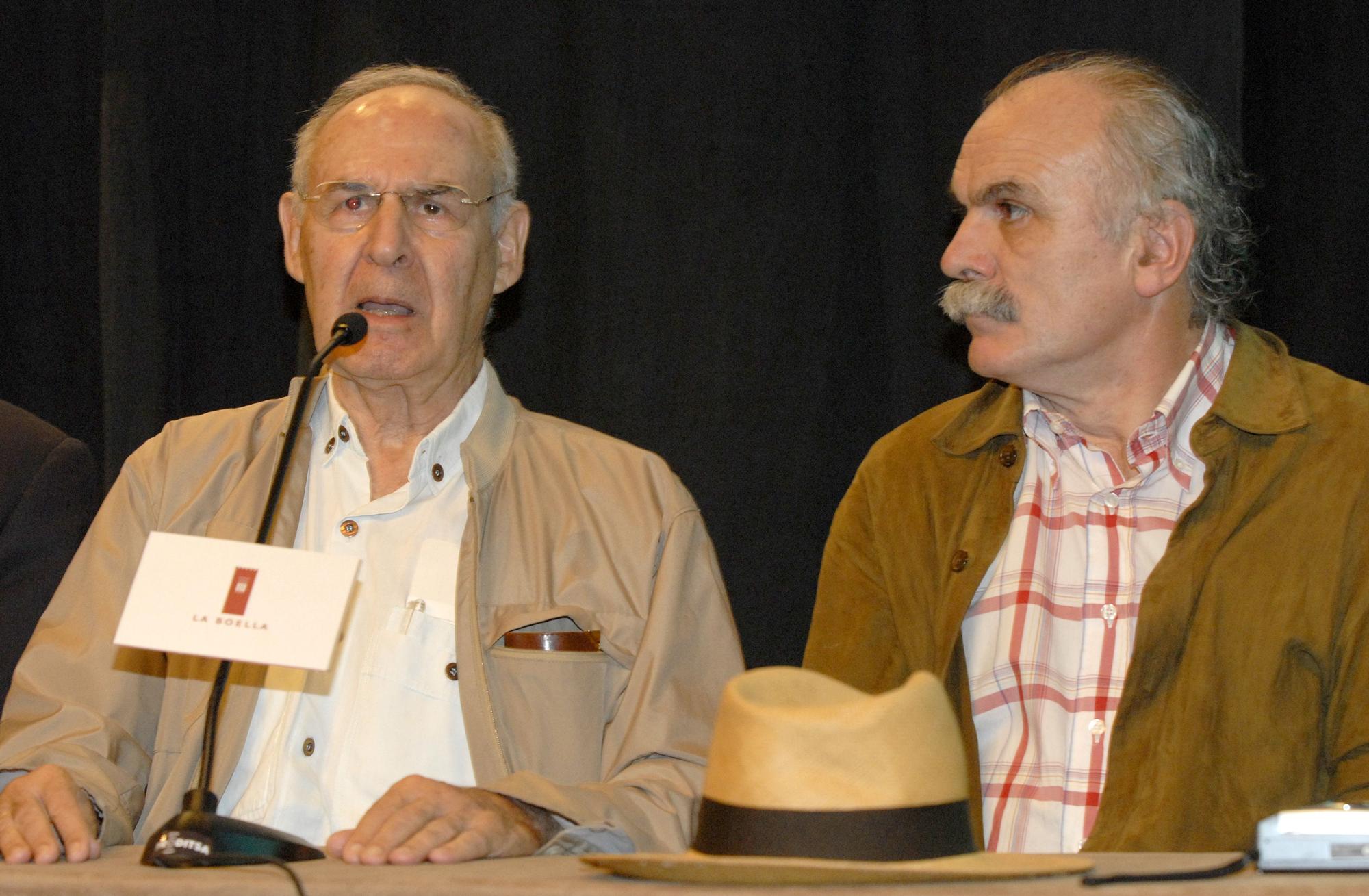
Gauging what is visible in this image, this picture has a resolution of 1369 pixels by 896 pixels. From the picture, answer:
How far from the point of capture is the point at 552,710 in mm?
2135

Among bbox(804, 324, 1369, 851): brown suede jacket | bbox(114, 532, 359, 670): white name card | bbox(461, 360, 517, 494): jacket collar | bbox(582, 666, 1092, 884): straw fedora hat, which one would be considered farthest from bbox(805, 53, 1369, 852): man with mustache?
bbox(114, 532, 359, 670): white name card

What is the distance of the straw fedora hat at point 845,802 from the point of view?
1161 mm

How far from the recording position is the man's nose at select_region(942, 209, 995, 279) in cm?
238

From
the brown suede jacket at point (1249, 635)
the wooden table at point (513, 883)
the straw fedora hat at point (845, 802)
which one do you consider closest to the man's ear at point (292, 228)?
the brown suede jacket at point (1249, 635)

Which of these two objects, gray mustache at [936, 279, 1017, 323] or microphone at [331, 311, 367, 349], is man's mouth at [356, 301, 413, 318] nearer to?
microphone at [331, 311, 367, 349]

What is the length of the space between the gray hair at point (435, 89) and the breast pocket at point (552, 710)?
78 cm

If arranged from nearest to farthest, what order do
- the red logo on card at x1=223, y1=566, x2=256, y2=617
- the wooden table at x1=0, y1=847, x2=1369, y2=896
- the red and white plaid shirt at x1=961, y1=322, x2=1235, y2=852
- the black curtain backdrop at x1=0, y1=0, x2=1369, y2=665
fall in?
the wooden table at x1=0, y1=847, x2=1369, y2=896, the red logo on card at x1=223, y1=566, x2=256, y2=617, the red and white plaid shirt at x1=961, y1=322, x2=1235, y2=852, the black curtain backdrop at x1=0, y1=0, x2=1369, y2=665

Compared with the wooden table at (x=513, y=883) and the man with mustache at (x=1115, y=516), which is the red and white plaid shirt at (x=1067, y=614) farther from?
the wooden table at (x=513, y=883)

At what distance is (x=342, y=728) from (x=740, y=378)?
105 cm

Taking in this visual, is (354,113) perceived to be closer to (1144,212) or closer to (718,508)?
(718,508)

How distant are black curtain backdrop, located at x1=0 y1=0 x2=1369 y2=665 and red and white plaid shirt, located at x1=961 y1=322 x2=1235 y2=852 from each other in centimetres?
52

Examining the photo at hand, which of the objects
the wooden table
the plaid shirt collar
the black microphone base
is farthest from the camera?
the plaid shirt collar

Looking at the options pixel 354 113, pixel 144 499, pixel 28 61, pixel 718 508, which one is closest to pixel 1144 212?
pixel 718 508

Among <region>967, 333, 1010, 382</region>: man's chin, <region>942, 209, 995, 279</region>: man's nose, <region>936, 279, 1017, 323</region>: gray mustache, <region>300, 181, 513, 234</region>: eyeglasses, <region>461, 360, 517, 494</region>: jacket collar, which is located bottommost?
<region>461, 360, 517, 494</region>: jacket collar
